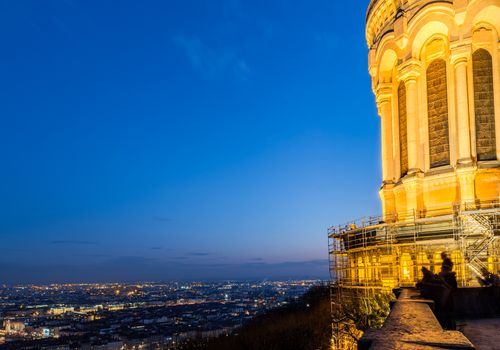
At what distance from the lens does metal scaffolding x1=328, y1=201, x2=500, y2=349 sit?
18.4 m

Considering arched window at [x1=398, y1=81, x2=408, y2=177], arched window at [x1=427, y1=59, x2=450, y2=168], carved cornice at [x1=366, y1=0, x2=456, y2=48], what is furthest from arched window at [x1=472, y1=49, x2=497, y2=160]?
arched window at [x1=398, y1=81, x2=408, y2=177]

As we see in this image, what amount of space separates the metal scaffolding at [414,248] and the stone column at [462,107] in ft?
8.46

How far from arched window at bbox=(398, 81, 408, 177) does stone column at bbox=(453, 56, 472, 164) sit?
11.5 ft

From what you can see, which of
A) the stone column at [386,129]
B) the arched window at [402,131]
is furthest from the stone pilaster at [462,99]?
the stone column at [386,129]

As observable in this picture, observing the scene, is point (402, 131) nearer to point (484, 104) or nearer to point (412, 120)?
point (412, 120)

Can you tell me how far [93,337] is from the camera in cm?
8562

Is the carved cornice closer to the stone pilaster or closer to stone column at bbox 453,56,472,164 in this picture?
the stone pilaster

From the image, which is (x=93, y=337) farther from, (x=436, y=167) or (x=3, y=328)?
(x=436, y=167)

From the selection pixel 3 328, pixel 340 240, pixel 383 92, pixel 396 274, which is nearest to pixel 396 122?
pixel 383 92

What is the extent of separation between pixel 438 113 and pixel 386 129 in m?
4.18

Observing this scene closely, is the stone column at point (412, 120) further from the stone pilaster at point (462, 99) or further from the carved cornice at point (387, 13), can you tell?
the stone pilaster at point (462, 99)

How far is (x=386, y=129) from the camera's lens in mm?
28500

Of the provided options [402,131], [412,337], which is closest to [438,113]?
[402,131]

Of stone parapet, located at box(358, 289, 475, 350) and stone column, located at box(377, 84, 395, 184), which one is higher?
stone column, located at box(377, 84, 395, 184)
